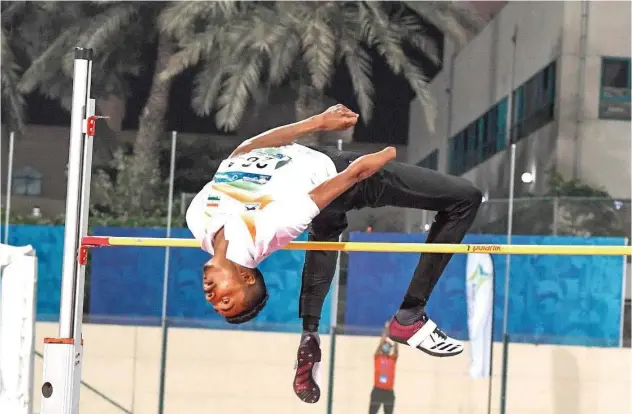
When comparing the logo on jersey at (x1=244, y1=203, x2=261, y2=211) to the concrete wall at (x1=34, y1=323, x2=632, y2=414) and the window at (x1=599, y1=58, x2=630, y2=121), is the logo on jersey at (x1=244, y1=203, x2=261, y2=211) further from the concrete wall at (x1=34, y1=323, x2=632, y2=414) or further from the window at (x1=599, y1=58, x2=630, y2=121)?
the window at (x1=599, y1=58, x2=630, y2=121)

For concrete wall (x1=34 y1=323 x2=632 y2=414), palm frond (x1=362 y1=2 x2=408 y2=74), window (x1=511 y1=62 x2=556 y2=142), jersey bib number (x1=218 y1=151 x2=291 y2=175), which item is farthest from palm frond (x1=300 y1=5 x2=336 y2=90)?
jersey bib number (x1=218 y1=151 x2=291 y2=175)

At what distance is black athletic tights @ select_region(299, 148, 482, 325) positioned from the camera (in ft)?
14.5

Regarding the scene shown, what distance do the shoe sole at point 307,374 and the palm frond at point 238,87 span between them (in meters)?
9.23

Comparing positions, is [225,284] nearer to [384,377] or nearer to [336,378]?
[336,378]

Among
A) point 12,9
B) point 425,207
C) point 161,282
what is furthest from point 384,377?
point 12,9

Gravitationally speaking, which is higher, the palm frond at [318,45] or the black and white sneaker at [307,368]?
the palm frond at [318,45]

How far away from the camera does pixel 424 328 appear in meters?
4.63

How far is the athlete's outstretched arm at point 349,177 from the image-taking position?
4059 millimetres

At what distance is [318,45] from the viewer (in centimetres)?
1362

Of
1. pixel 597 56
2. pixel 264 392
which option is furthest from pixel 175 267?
pixel 597 56

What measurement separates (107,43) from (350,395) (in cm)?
771

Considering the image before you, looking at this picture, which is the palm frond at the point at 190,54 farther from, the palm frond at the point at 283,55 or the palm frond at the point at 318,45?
the palm frond at the point at 318,45

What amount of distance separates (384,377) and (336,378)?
436 millimetres

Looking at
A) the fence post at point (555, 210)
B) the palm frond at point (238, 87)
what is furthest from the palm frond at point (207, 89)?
the fence post at point (555, 210)
